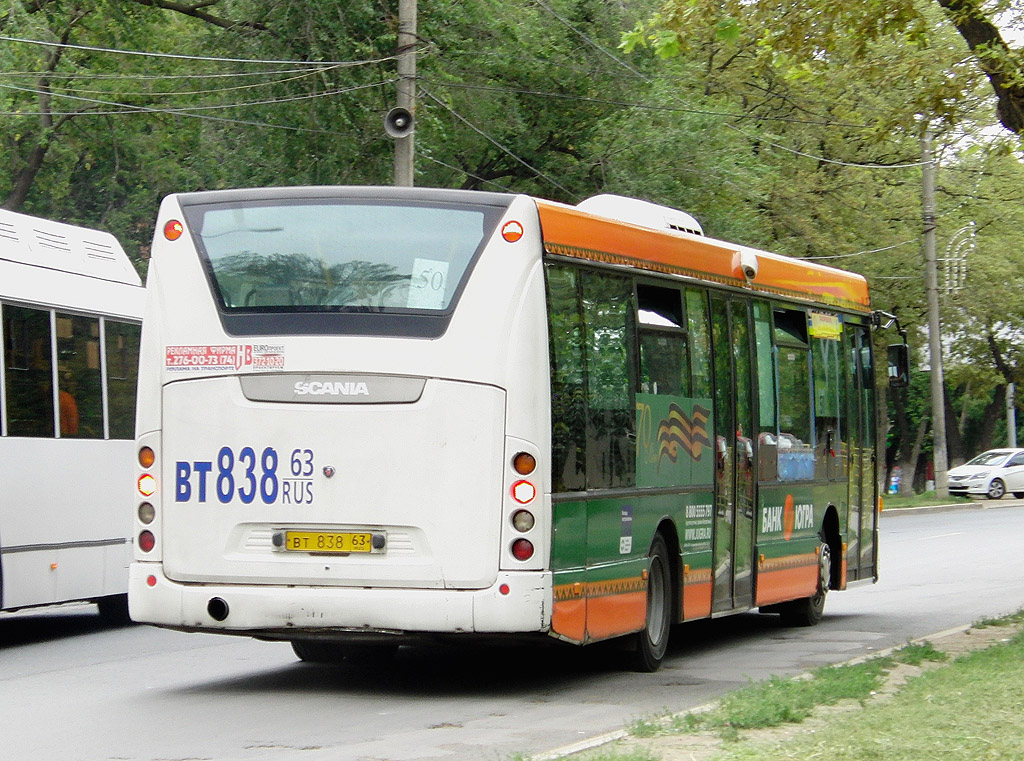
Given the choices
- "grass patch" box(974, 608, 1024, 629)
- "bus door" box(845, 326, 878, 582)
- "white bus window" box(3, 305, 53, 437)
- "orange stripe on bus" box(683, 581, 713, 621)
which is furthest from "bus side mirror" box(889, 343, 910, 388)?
"white bus window" box(3, 305, 53, 437)

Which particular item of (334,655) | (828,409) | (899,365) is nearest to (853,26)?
(828,409)

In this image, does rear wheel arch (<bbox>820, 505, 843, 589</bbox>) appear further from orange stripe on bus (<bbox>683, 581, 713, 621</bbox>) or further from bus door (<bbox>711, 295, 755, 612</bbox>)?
orange stripe on bus (<bbox>683, 581, 713, 621</bbox>)

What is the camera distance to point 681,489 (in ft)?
38.7

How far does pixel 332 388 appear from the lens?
31.2 ft

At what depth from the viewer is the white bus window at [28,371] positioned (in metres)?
12.7

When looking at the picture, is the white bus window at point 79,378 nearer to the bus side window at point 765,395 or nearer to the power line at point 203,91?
the bus side window at point 765,395

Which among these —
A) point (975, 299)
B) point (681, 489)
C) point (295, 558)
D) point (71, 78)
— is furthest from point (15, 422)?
point (975, 299)

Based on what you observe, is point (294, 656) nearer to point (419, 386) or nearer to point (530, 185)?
point (419, 386)

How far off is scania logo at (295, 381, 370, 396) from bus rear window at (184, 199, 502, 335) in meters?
0.31

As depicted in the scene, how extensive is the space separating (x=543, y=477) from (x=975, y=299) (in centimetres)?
4131

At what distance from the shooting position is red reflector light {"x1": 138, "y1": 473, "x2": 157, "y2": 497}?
984 centimetres

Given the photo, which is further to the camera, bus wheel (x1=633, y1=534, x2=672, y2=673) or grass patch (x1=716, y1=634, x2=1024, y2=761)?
bus wheel (x1=633, y1=534, x2=672, y2=673)

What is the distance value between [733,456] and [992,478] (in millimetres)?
38554

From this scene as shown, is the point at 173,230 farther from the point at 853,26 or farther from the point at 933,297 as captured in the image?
the point at 933,297
